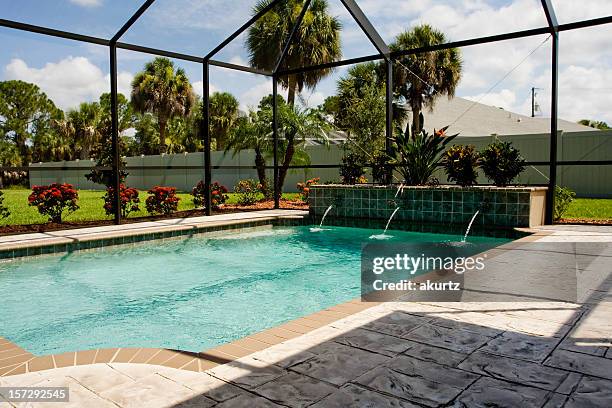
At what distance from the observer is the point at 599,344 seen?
256cm

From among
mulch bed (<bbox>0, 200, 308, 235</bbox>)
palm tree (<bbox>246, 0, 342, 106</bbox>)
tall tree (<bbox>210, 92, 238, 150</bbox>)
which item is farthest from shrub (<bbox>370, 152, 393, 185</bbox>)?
tall tree (<bbox>210, 92, 238, 150</bbox>)

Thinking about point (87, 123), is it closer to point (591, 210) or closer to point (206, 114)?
point (206, 114)

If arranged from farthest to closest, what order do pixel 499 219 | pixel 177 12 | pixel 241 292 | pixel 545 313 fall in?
pixel 177 12
pixel 499 219
pixel 241 292
pixel 545 313

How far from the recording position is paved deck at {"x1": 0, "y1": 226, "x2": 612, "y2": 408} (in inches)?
79.7

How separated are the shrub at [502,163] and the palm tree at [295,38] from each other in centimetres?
747

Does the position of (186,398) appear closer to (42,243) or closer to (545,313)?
(545,313)

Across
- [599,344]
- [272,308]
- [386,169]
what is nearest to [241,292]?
[272,308]

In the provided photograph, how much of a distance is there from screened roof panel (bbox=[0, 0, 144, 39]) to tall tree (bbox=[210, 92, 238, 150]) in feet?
51.7

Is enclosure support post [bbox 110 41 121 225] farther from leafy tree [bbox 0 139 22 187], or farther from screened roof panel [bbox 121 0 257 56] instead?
leafy tree [bbox 0 139 22 187]

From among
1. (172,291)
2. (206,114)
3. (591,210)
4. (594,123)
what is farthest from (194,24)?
(594,123)

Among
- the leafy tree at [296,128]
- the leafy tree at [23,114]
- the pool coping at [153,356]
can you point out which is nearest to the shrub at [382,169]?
the leafy tree at [296,128]

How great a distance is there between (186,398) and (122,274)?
413 cm

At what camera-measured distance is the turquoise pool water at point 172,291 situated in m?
3.89

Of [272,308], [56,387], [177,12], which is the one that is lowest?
[272,308]
